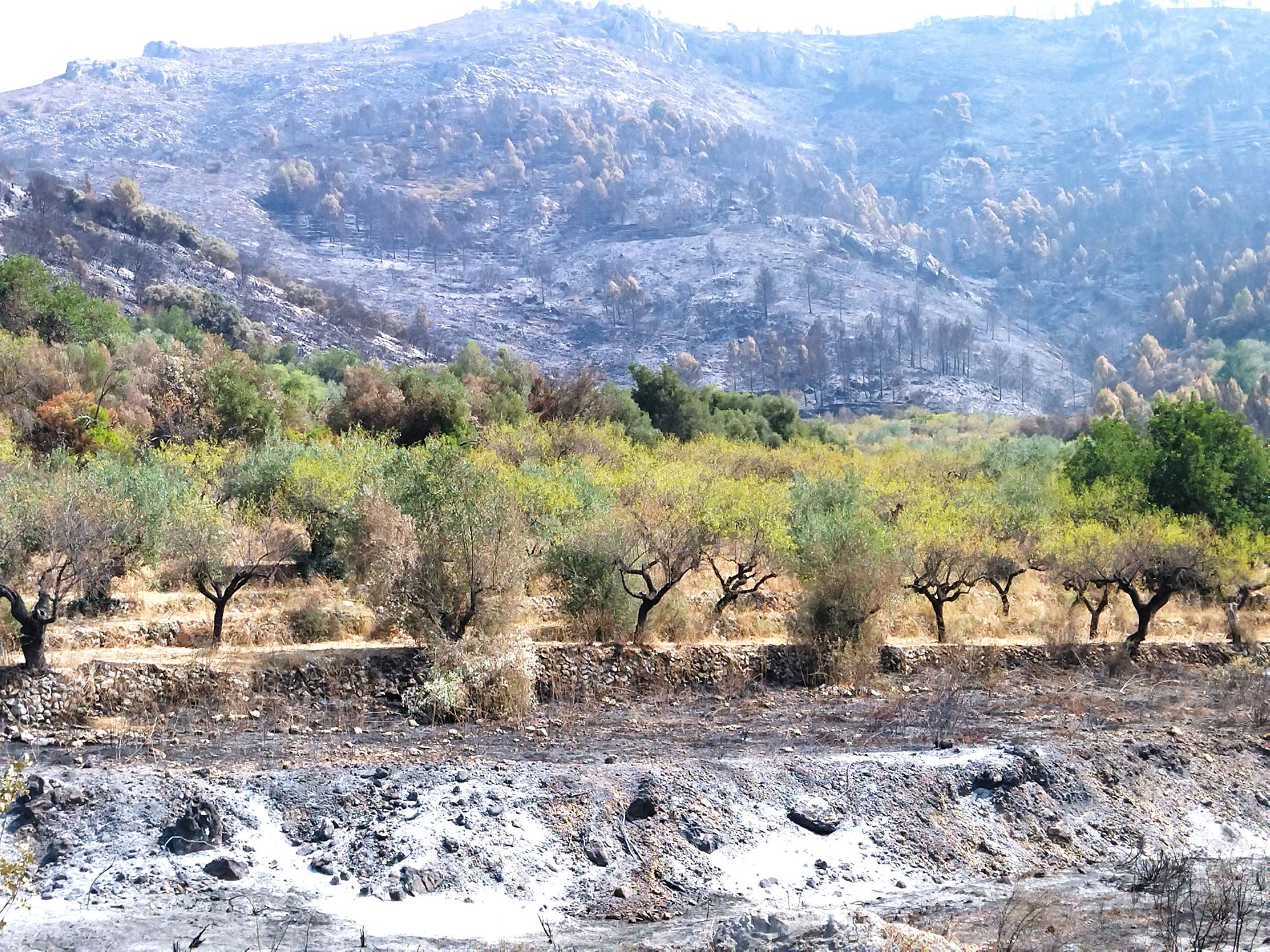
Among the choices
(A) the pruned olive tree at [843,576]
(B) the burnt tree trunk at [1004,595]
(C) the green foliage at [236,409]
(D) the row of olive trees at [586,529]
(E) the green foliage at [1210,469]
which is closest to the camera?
(D) the row of olive trees at [586,529]

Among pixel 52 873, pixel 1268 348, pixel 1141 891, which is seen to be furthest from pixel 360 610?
pixel 1268 348

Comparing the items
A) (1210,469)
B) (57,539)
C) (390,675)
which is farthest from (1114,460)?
(57,539)

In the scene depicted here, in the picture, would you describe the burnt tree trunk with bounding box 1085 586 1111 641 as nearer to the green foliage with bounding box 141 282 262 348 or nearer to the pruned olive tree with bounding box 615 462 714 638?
the pruned olive tree with bounding box 615 462 714 638

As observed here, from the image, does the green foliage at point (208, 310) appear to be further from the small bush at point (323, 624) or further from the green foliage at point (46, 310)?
the small bush at point (323, 624)

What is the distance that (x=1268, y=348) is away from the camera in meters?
142

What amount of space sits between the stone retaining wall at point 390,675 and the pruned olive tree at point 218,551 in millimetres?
2730

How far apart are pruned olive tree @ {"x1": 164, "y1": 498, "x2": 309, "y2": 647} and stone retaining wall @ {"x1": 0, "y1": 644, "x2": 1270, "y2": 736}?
2730 millimetres

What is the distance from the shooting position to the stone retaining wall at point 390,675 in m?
22.9

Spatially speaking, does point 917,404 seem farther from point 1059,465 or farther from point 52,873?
point 52,873

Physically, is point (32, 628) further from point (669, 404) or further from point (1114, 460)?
point (669, 404)

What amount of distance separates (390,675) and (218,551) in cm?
512

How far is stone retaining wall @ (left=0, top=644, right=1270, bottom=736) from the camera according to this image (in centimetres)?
2294

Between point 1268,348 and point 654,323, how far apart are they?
76.2 meters

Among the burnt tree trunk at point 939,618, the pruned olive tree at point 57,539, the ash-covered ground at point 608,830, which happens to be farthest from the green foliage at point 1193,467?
the pruned olive tree at point 57,539
